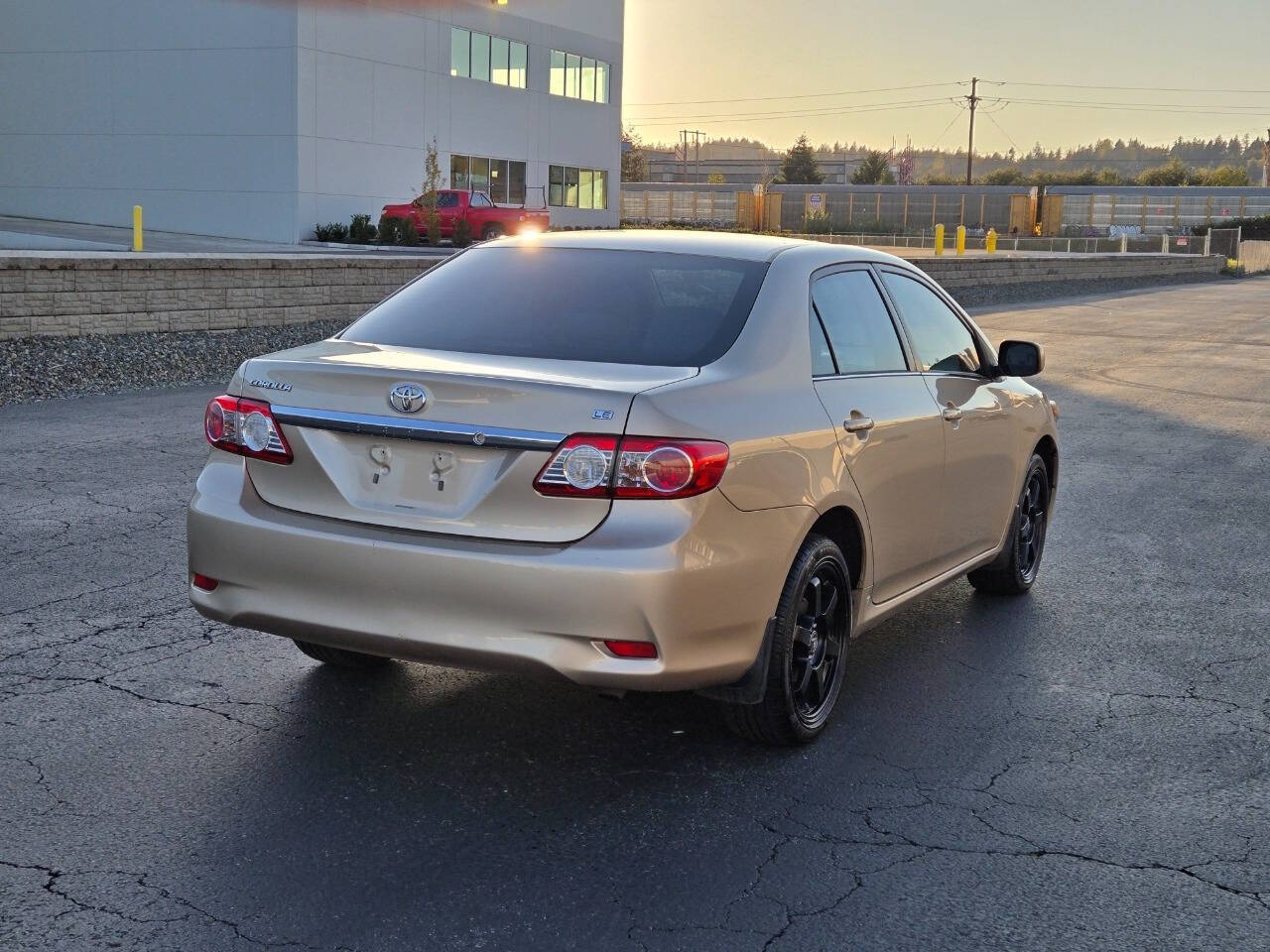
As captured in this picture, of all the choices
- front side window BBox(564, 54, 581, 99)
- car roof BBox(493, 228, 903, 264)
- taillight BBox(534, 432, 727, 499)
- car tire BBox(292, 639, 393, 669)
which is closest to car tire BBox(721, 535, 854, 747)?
taillight BBox(534, 432, 727, 499)

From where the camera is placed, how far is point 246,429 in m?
4.48

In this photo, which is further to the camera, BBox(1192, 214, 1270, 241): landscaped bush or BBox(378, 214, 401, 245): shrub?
BBox(1192, 214, 1270, 241): landscaped bush

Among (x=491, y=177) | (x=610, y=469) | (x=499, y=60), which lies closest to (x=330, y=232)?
(x=491, y=177)

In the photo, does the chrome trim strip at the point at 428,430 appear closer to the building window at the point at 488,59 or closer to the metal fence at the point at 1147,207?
the building window at the point at 488,59

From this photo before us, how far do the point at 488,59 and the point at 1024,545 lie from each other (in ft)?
160

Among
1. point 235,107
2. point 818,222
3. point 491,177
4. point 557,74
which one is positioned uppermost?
point 557,74

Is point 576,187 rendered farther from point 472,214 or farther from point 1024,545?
point 1024,545

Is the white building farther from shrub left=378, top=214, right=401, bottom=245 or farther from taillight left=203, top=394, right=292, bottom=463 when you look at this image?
taillight left=203, top=394, right=292, bottom=463

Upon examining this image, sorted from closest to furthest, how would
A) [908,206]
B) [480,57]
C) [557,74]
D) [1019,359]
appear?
1. [1019,359]
2. [480,57]
3. [557,74]
4. [908,206]

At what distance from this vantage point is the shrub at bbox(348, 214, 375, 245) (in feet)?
142

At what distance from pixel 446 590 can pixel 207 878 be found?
957 mm

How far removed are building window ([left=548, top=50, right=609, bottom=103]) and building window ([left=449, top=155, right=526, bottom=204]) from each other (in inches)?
158

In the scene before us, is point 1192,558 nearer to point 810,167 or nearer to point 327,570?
point 327,570

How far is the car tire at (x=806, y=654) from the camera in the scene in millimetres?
4492
